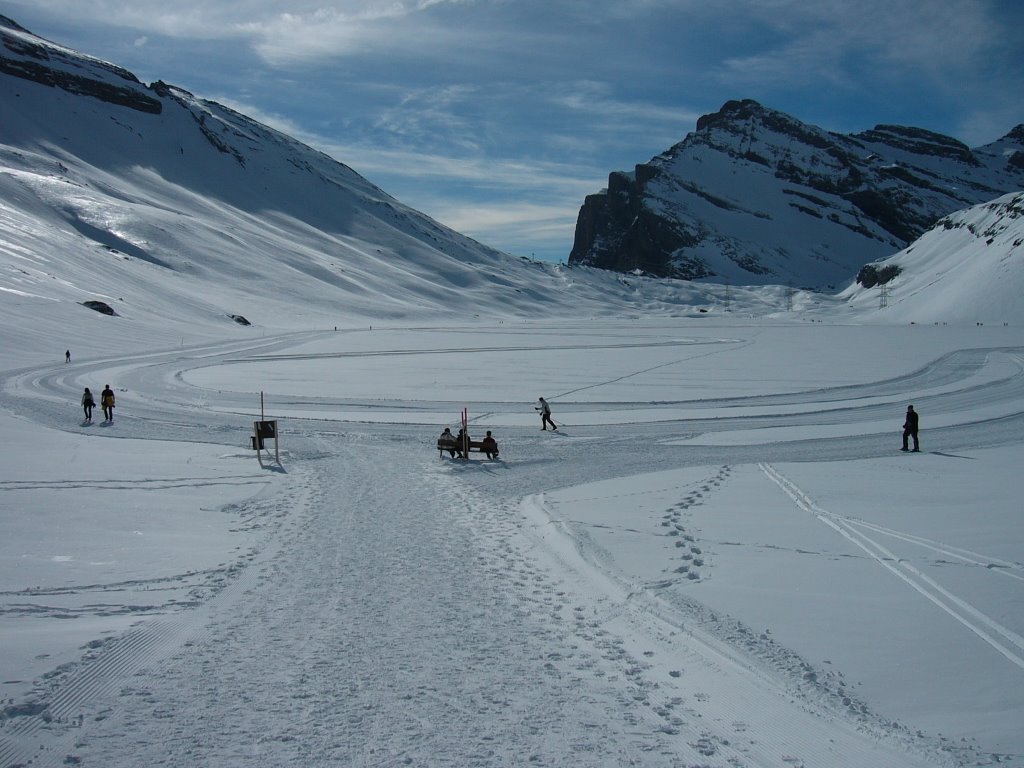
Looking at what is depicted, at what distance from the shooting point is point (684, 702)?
6.22m

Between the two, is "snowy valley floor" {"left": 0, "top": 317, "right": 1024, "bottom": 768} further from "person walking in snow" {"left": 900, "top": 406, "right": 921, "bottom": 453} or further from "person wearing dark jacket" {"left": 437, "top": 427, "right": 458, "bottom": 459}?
"person walking in snow" {"left": 900, "top": 406, "right": 921, "bottom": 453}

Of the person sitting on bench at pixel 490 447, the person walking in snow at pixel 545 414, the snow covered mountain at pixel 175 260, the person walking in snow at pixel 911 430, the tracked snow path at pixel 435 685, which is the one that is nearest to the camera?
the tracked snow path at pixel 435 685

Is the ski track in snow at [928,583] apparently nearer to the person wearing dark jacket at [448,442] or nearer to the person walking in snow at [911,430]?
the person walking in snow at [911,430]

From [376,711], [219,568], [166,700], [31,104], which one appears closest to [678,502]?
[219,568]

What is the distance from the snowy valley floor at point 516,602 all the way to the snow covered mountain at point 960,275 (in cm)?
10081

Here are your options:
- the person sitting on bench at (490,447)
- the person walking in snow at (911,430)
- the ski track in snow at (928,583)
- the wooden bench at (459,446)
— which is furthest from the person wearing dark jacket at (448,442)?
the person walking in snow at (911,430)

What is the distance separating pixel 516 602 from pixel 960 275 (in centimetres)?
14223

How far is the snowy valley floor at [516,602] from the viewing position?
18.6ft

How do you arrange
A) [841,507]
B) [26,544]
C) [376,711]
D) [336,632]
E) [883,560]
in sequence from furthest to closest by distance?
[841,507] < [26,544] < [883,560] < [336,632] < [376,711]

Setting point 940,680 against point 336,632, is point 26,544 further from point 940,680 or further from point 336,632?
point 940,680

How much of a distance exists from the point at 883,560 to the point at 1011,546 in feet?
6.36

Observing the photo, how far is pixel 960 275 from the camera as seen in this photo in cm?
12706

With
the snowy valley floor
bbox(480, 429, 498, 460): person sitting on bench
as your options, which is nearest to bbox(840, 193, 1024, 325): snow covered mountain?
bbox(480, 429, 498, 460): person sitting on bench

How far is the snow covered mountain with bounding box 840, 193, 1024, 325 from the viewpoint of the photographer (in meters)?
106
